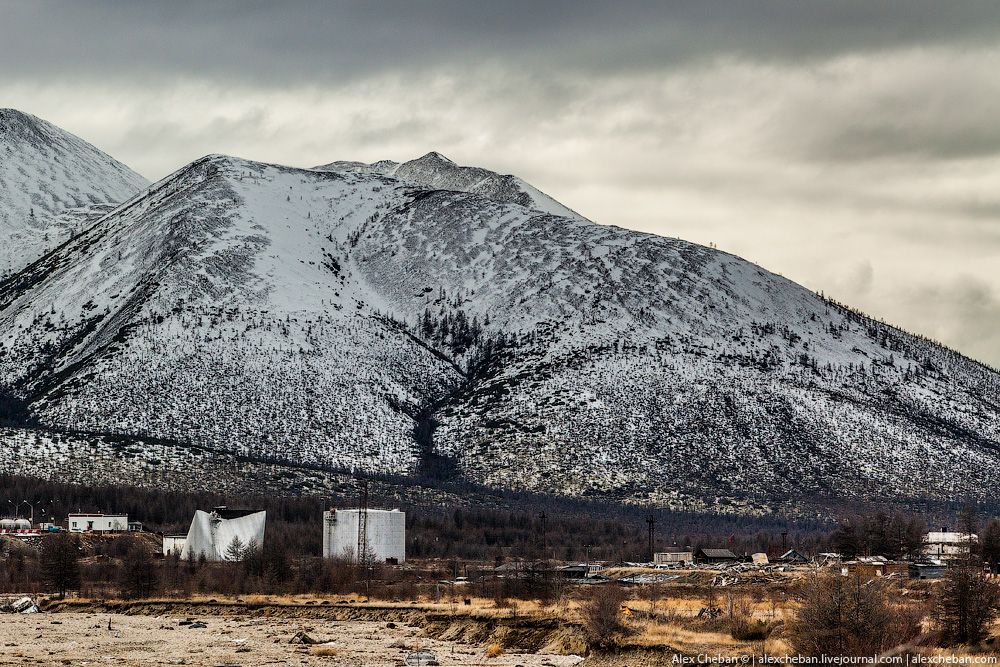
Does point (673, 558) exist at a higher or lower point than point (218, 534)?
lower

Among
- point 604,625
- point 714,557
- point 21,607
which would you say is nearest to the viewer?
point 604,625

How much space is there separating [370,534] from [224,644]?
313 feet

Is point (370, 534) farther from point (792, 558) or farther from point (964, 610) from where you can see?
point (964, 610)

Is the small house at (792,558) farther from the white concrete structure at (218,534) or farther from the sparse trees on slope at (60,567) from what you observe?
the sparse trees on slope at (60,567)

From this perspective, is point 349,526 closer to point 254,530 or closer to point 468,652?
point 254,530

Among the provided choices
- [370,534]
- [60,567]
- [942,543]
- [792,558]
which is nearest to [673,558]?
[792,558]

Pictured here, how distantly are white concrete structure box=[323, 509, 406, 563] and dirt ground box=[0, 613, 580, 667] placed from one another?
71.5m

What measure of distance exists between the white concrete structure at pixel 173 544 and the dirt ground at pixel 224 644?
247 ft

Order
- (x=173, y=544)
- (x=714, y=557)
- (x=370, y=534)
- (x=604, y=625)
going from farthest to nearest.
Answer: (x=173, y=544)
(x=714, y=557)
(x=370, y=534)
(x=604, y=625)

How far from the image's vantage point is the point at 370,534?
181 metres

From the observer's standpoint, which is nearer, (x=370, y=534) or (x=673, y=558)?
(x=370, y=534)

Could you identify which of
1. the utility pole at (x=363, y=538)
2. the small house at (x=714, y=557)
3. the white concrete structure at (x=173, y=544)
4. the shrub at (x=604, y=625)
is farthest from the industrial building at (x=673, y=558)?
the shrub at (x=604, y=625)

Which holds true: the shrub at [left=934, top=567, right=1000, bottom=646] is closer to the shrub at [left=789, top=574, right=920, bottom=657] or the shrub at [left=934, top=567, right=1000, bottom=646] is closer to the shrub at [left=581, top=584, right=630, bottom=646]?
the shrub at [left=789, top=574, right=920, bottom=657]

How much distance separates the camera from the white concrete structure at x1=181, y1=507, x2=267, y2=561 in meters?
174
